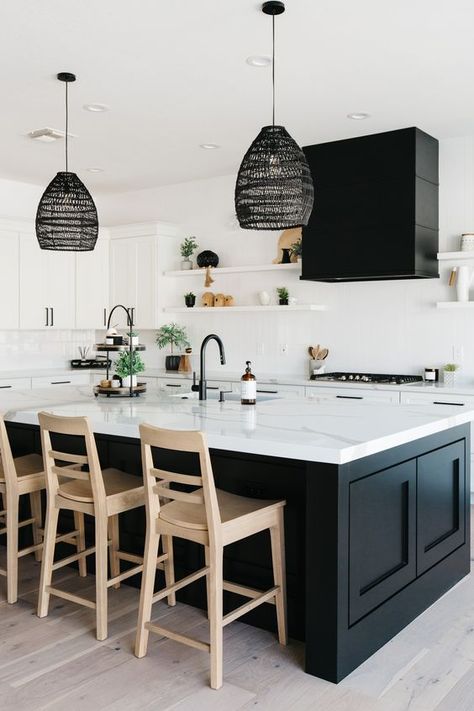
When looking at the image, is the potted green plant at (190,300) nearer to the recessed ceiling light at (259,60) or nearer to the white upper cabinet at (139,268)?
the white upper cabinet at (139,268)

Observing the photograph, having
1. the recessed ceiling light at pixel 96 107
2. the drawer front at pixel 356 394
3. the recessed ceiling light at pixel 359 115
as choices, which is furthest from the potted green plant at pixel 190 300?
the recessed ceiling light at pixel 359 115

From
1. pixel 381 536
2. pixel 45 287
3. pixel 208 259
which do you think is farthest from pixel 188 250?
pixel 381 536

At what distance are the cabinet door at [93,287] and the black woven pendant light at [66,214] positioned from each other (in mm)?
3223

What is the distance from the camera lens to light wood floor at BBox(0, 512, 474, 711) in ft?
8.30

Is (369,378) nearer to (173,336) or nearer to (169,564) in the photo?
(173,336)

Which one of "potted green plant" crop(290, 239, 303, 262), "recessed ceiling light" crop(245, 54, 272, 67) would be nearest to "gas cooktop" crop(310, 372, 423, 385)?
"potted green plant" crop(290, 239, 303, 262)

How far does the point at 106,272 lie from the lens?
762 cm

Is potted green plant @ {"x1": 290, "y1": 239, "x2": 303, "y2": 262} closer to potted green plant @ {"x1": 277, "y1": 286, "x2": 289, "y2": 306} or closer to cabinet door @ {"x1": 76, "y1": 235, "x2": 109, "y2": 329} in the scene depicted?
potted green plant @ {"x1": 277, "y1": 286, "x2": 289, "y2": 306}

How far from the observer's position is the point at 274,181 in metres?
3.33

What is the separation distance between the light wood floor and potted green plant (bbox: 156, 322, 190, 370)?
13.3 ft

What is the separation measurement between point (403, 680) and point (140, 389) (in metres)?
2.34

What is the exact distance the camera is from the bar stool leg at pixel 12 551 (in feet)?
11.2

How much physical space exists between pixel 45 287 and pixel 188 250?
150 centimetres

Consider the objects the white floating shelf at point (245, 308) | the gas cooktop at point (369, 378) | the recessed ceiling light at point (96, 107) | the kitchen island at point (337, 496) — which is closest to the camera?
the kitchen island at point (337, 496)
